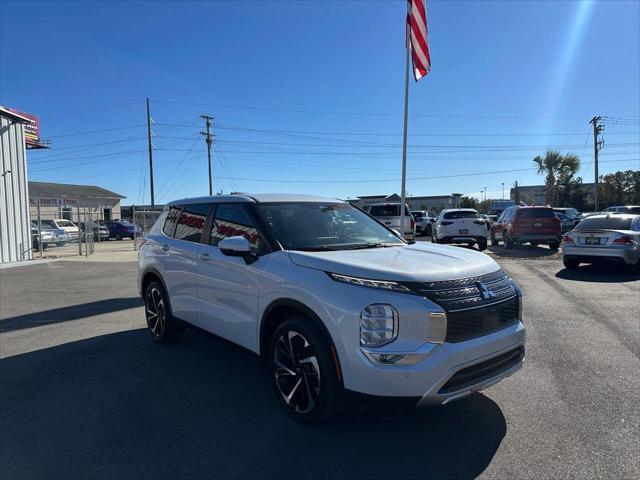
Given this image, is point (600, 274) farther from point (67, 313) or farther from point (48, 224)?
point (48, 224)

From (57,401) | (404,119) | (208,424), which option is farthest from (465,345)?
(404,119)

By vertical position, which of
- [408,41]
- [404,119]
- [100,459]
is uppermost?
[408,41]

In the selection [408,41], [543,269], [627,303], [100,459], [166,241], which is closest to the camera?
[100,459]

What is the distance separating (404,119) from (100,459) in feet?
29.6

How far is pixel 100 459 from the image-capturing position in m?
3.09

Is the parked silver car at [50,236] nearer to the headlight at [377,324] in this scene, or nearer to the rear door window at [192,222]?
the rear door window at [192,222]

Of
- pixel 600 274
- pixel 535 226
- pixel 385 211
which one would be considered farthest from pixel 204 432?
pixel 535 226

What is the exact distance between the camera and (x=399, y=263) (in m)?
3.44

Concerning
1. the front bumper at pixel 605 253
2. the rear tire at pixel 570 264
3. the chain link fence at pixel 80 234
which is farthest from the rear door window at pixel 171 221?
the rear tire at pixel 570 264

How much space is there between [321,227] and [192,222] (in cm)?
169

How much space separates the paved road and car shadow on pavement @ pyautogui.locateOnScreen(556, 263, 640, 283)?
4.94 metres

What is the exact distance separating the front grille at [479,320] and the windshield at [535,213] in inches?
580

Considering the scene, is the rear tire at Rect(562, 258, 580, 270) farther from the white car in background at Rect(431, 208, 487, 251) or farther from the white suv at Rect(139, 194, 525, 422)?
the white suv at Rect(139, 194, 525, 422)

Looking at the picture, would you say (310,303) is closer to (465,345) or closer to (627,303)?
(465,345)
